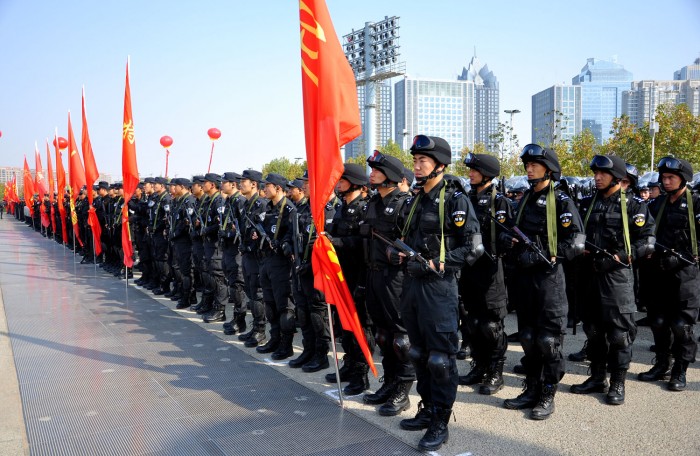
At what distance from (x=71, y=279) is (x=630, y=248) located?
44.0 ft

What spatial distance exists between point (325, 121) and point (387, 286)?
1544 millimetres

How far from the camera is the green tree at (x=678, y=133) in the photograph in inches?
945

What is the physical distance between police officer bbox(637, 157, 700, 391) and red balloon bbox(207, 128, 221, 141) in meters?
12.1

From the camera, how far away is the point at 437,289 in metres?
4.42

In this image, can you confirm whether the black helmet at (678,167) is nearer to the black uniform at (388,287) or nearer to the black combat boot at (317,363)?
the black uniform at (388,287)

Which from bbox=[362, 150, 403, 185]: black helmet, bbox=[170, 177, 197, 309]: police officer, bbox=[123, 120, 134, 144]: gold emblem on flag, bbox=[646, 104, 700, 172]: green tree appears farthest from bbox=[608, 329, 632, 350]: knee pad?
bbox=[646, 104, 700, 172]: green tree

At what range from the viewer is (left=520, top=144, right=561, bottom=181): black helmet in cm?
509

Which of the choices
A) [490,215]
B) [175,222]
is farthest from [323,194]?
[175,222]

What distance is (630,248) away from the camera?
5402mm

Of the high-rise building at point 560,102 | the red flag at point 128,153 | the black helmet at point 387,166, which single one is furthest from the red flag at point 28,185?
the high-rise building at point 560,102

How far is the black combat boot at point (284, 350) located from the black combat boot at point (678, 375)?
13.2 ft

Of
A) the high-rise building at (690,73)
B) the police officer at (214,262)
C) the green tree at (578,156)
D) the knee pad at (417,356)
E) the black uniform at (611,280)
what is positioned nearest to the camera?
the knee pad at (417,356)

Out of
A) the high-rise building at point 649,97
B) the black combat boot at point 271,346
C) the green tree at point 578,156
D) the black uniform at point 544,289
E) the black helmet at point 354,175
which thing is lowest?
the black combat boot at point 271,346

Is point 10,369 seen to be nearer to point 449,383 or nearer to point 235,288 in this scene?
A: point 235,288
